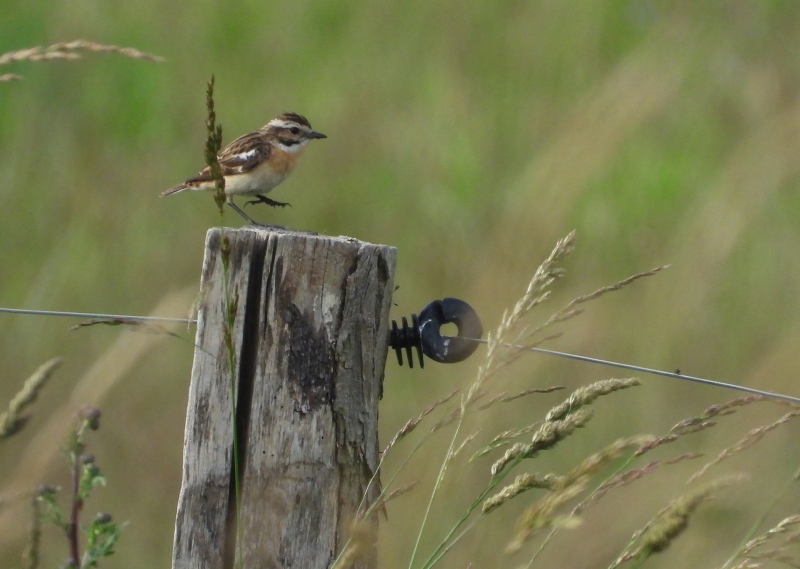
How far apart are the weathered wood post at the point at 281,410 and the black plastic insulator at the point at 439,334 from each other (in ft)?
1.24

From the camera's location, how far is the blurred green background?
5.41 m

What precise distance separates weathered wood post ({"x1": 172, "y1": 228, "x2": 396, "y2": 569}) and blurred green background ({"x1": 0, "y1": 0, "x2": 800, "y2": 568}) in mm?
2138

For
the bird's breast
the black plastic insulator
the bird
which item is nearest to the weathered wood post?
the black plastic insulator

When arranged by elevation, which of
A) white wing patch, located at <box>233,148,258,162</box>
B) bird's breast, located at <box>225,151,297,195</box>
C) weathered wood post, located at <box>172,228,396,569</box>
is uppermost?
white wing patch, located at <box>233,148,258,162</box>

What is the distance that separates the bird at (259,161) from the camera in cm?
587

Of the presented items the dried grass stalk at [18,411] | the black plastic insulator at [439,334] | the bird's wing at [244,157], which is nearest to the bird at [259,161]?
the bird's wing at [244,157]

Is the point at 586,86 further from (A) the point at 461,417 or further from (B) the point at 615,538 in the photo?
(A) the point at 461,417

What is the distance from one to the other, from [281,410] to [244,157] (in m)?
3.38

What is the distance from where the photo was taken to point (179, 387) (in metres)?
5.94

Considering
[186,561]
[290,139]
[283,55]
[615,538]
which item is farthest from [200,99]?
[186,561]

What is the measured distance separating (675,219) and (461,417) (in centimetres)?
462

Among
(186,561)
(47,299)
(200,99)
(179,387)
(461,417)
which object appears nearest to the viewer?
(461,417)

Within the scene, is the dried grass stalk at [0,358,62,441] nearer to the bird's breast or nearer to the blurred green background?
the blurred green background

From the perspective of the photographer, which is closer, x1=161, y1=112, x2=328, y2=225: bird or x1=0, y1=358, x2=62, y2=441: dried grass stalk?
x1=0, y1=358, x2=62, y2=441: dried grass stalk
